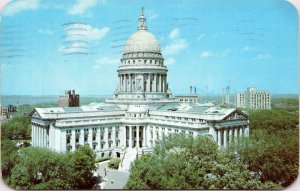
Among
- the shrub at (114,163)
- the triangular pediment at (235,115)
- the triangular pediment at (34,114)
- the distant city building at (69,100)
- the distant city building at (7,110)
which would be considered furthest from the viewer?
the distant city building at (69,100)

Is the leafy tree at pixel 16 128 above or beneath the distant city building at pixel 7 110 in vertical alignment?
beneath

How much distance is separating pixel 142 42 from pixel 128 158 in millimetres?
8329

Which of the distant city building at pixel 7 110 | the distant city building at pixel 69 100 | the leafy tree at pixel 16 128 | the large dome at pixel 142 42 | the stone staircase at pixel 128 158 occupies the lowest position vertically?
the stone staircase at pixel 128 158

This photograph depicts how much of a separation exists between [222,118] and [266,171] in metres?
5.22

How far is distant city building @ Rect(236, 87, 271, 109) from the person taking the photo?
16.4 meters

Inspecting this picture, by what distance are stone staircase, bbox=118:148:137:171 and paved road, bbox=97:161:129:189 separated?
0.53 m

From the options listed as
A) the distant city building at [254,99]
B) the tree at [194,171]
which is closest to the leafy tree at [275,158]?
the tree at [194,171]

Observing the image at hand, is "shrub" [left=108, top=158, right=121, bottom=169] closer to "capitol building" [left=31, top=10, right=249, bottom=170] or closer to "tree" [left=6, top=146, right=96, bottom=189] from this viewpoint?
"capitol building" [left=31, top=10, right=249, bottom=170]

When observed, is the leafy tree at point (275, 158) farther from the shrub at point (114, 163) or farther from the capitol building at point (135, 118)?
the shrub at point (114, 163)

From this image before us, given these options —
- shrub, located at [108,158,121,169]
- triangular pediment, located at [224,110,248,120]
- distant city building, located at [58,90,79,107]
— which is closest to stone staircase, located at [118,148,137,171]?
shrub, located at [108,158,121,169]

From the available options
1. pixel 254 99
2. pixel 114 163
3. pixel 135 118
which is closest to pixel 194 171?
pixel 114 163

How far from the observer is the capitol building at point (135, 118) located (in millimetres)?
18469

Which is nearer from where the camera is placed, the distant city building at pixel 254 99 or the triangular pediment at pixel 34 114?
the distant city building at pixel 254 99

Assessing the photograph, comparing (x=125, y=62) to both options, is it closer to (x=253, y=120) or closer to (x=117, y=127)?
(x=117, y=127)
